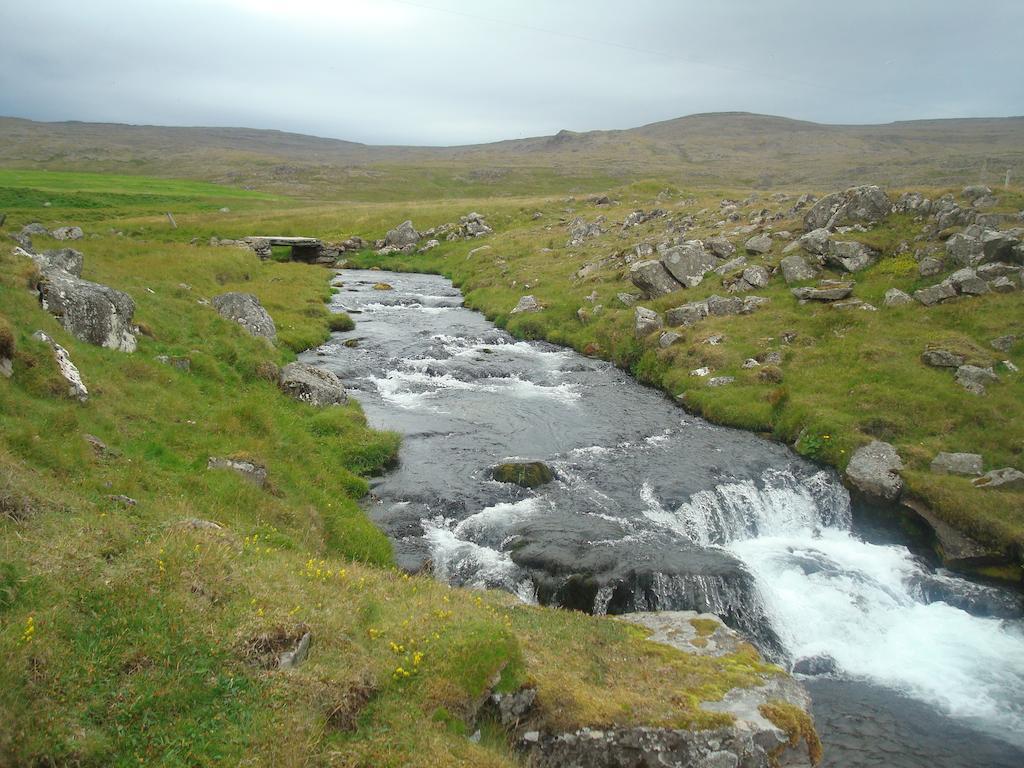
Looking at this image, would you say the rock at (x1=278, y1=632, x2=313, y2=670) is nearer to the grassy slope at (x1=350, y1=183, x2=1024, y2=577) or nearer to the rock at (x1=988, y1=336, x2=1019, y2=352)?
the grassy slope at (x1=350, y1=183, x2=1024, y2=577)

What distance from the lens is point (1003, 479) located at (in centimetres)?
2280

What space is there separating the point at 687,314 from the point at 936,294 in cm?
1313

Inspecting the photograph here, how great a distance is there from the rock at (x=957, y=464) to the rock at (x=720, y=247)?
2680 cm

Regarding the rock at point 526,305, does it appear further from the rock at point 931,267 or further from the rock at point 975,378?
the rock at point 975,378

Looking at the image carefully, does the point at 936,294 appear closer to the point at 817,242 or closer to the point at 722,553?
the point at 817,242

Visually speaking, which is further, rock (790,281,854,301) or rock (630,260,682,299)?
rock (630,260,682,299)

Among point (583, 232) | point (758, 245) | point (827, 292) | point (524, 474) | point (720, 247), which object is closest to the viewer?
point (524, 474)

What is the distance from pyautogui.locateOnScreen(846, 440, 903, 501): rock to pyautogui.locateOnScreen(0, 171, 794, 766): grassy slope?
13.6 m

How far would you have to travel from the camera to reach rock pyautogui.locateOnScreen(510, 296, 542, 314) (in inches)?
1999

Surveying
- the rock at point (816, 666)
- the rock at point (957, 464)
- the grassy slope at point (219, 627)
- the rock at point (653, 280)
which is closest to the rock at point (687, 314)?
the rock at point (653, 280)

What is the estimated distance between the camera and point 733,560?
20.8 meters

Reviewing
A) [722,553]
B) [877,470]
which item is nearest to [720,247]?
[877,470]

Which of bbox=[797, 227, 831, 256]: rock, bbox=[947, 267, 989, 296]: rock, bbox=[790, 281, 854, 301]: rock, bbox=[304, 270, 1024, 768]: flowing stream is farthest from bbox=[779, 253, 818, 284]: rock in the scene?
bbox=[304, 270, 1024, 768]: flowing stream

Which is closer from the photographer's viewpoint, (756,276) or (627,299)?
(756,276)
